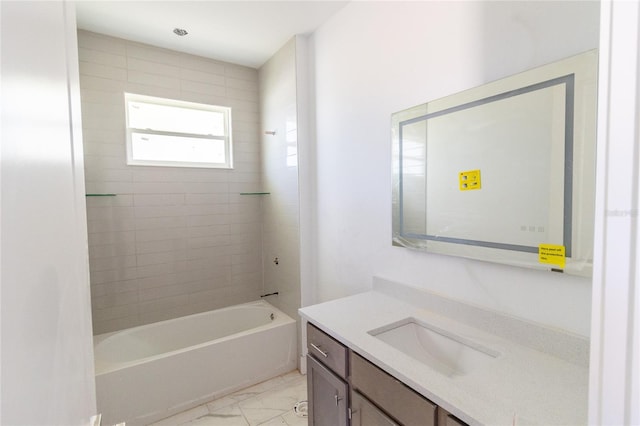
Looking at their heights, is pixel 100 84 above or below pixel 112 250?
above

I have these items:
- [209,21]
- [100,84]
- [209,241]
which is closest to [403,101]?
[209,21]

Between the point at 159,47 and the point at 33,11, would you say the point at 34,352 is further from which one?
the point at 159,47

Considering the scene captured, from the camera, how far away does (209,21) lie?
2.27 meters

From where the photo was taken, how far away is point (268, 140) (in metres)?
3.08

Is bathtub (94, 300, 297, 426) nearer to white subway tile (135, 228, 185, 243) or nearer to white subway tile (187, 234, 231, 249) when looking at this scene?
white subway tile (187, 234, 231, 249)

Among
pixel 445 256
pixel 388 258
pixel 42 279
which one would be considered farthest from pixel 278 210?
pixel 42 279

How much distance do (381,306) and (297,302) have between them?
1182 millimetres

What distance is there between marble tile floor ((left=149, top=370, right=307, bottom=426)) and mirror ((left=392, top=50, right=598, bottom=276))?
1.60 meters

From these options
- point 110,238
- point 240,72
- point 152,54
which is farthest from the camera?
point 240,72

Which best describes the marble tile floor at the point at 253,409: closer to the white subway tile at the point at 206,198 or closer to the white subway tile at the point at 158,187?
the white subway tile at the point at 206,198

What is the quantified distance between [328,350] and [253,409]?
4.08 ft

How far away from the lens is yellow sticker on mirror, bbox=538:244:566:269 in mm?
1073

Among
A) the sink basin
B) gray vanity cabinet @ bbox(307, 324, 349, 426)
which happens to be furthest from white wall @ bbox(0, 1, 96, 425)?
the sink basin

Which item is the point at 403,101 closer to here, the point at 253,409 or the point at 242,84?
the point at 242,84
